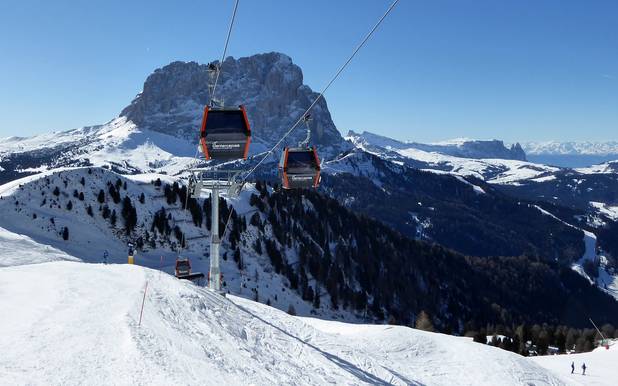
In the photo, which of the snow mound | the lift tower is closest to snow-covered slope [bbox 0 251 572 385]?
the lift tower

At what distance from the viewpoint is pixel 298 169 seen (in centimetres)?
2573

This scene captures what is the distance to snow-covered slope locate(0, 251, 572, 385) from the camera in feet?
45.2

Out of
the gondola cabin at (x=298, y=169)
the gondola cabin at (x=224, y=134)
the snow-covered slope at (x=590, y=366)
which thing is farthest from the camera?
the snow-covered slope at (x=590, y=366)

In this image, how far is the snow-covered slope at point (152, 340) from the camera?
45.2 feet

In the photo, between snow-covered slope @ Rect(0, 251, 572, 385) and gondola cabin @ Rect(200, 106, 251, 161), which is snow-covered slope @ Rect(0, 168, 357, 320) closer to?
snow-covered slope @ Rect(0, 251, 572, 385)

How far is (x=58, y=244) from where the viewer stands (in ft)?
232

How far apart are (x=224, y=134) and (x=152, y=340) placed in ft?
31.2

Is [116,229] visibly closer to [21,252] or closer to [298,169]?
[21,252]

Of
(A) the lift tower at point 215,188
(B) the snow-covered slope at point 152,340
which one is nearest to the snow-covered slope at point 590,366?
(B) the snow-covered slope at point 152,340

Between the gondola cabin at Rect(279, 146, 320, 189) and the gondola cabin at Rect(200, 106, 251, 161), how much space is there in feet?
12.4

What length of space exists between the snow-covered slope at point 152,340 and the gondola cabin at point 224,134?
268 inches

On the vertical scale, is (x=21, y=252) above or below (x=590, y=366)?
above

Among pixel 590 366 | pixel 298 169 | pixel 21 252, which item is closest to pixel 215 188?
pixel 298 169

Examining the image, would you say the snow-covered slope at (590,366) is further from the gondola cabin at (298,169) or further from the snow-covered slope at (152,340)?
the gondola cabin at (298,169)
